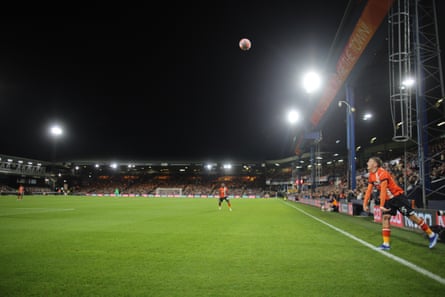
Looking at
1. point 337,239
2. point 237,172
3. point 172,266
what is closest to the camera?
point 172,266

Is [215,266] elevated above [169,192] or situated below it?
above

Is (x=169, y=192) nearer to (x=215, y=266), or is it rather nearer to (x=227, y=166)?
(x=227, y=166)

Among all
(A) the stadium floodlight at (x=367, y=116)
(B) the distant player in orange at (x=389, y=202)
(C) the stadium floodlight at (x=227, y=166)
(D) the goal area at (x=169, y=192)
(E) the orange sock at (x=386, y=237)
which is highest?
(A) the stadium floodlight at (x=367, y=116)

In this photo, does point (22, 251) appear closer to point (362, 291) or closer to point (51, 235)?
point (51, 235)

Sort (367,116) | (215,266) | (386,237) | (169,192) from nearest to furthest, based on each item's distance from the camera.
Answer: (215,266)
(386,237)
(367,116)
(169,192)

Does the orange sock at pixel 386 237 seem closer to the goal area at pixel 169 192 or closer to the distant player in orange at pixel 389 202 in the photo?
the distant player in orange at pixel 389 202

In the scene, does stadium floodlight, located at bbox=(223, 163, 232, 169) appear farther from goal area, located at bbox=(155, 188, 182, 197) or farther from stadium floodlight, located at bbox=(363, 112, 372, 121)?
stadium floodlight, located at bbox=(363, 112, 372, 121)

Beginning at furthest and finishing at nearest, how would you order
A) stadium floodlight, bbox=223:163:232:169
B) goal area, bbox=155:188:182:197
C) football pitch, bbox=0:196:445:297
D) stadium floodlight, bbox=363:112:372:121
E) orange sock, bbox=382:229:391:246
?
stadium floodlight, bbox=223:163:232:169 < goal area, bbox=155:188:182:197 < stadium floodlight, bbox=363:112:372:121 < orange sock, bbox=382:229:391:246 < football pitch, bbox=0:196:445:297

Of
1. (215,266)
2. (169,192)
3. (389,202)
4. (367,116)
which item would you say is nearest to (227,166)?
(169,192)

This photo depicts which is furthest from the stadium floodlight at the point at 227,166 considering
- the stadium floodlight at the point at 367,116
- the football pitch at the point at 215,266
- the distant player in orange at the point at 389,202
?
the distant player in orange at the point at 389,202

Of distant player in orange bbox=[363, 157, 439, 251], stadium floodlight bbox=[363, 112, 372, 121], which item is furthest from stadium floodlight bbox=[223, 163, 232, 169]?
distant player in orange bbox=[363, 157, 439, 251]

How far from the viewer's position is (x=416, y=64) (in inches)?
502

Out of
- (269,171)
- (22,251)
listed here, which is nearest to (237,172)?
(269,171)

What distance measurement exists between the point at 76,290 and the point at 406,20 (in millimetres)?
15695
